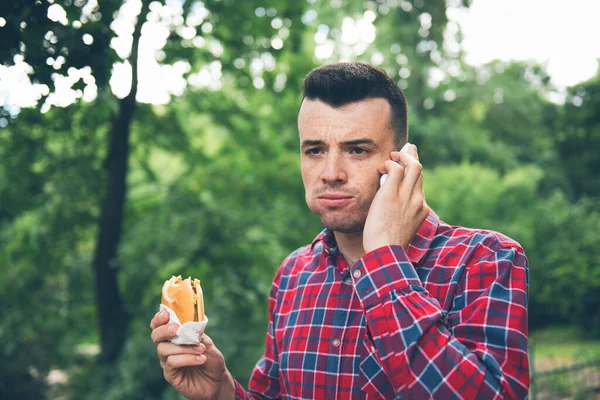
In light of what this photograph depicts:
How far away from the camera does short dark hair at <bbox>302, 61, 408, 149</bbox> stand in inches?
83.1

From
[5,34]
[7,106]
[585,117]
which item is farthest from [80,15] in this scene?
[585,117]

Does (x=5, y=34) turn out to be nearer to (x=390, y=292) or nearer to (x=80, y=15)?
(x=80, y=15)

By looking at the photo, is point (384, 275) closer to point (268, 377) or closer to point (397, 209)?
point (397, 209)

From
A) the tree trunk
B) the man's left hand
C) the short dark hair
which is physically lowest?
the tree trunk

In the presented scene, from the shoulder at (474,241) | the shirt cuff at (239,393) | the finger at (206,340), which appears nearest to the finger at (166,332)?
the finger at (206,340)

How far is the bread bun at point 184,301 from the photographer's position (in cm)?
194

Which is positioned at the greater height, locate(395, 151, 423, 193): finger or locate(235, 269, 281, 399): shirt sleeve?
locate(395, 151, 423, 193): finger

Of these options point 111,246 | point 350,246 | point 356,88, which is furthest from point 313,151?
point 111,246

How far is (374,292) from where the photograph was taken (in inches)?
66.6

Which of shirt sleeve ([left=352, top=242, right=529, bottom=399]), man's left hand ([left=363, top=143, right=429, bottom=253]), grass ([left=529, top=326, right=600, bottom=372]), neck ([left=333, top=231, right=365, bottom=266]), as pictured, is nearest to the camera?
shirt sleeve ([left=352, top=242, right=529, bottom=399])

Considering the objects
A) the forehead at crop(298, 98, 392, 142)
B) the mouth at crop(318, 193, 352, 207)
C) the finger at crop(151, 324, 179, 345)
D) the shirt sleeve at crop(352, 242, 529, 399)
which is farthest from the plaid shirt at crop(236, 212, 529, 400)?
the finger at crop(151, 324, 179, 345)

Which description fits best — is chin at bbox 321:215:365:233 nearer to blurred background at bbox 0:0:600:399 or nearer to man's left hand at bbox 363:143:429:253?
man's left hand at bbox 363:143:429:253

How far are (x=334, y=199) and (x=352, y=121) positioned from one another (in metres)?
0.30

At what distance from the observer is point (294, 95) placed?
801 centimetres
